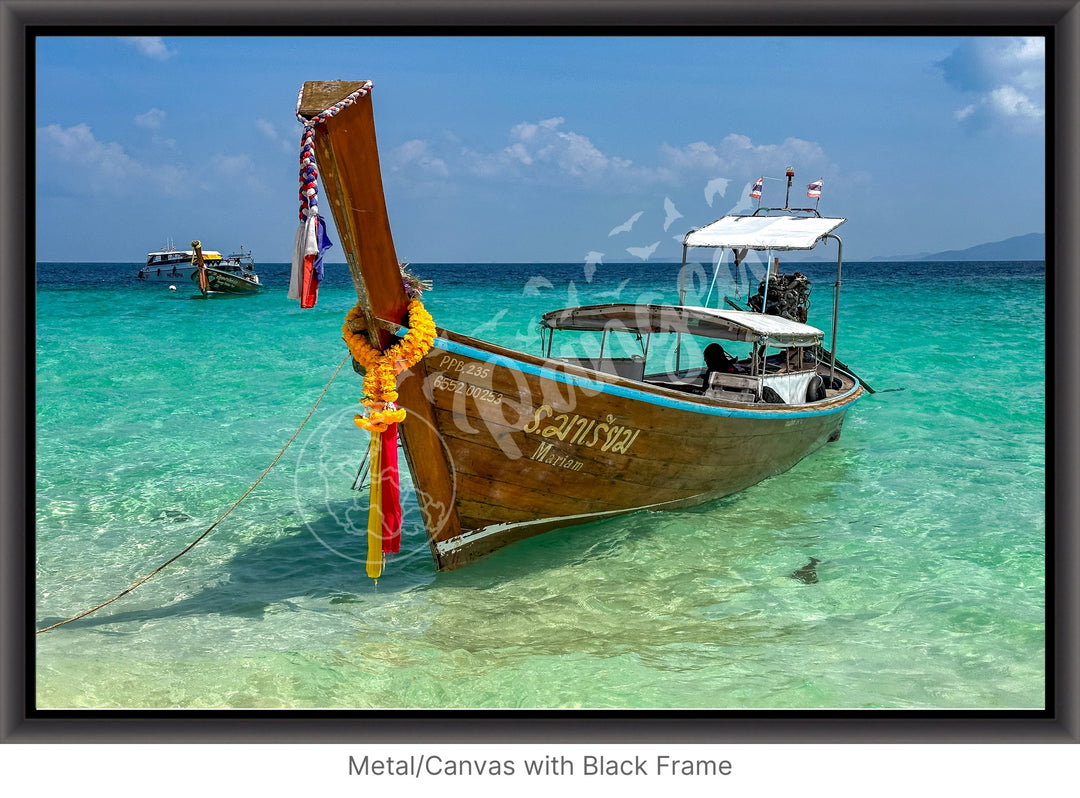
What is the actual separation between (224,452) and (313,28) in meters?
8.80

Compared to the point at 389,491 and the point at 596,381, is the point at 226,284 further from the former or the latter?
the point at 389,491

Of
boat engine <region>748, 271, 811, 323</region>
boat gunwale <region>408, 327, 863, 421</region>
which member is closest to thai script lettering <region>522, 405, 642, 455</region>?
boat gunwale <region>408, 327, 863, 421</region>

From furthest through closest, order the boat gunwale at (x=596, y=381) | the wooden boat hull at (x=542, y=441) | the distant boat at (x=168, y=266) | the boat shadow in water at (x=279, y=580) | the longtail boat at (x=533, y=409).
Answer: the distant boat at (x=168, y=266) → the boat shadow in water at (x=279, y=580) → the wooden boat hull at (x=542, y=441) → the boat gunwale at (x=596, y=381) → the longtail boat at (x=533, y=409)

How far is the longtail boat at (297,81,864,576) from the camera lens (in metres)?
4.73

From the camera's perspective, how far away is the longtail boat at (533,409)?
4.73 m

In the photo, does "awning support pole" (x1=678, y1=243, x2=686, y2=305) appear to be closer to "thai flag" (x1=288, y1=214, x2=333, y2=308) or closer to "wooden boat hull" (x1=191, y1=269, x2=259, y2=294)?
"thai flag" (x1=288, y1=214, x2=333, y2=308)

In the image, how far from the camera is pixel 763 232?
9.86 metres

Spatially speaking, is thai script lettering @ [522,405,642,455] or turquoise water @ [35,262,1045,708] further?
thai script lettering @ [522,405,642,455]

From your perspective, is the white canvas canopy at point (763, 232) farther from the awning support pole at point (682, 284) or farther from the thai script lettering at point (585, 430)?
the thai script lettering at point (585, 430)

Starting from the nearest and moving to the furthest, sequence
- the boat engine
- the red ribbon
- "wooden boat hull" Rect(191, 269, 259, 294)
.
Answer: the red ribbon → the boat engine → "wooden boat hull" Rect(191, 269, 259, 294)

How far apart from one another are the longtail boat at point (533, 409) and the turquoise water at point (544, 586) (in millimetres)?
419

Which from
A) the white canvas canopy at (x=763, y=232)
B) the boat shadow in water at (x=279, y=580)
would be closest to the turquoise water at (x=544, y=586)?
the boat shadow in water at (x=279, y=580)

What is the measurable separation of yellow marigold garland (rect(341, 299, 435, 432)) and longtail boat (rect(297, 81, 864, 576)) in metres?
0.02

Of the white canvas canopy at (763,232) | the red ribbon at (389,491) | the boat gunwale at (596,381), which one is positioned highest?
the white canvas canopy at (763,232)
